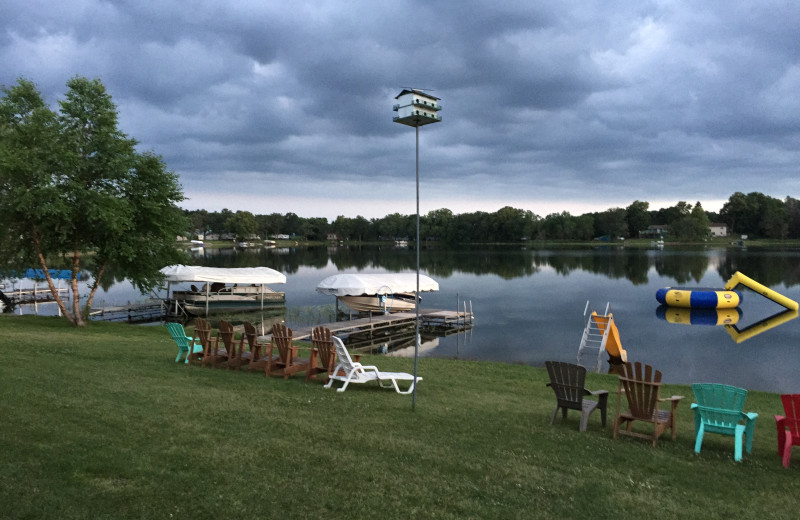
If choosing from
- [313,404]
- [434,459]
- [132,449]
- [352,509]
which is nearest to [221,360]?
[313,404]

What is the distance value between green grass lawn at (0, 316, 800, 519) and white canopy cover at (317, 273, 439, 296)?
2208cm

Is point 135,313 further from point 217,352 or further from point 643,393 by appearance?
point 643,393

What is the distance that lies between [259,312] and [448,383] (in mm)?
24989

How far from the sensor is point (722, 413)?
6.52 meters

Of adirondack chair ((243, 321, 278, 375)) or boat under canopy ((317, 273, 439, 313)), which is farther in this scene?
boat under canopy ((317, 273, 439, 313))

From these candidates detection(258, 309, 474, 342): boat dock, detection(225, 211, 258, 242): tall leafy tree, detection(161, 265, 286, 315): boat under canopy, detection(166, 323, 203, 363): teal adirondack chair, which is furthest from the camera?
detection(225, 211, 258, 242): tall leafy tree

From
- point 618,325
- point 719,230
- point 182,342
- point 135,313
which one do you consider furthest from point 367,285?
point 719,230

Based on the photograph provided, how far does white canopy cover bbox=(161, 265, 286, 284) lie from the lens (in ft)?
106

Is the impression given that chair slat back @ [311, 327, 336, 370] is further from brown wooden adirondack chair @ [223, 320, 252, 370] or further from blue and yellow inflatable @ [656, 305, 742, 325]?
blue and yellow inflatable @ [656, 305, 742, 325]

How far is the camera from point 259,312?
1355 inches

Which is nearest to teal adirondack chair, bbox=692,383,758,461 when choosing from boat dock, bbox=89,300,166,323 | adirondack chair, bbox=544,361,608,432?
adirondack chair, bbox=544,361,608,432

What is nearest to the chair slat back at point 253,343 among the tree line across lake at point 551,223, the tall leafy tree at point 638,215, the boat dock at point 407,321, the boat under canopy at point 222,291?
the boat dock at point 407,321

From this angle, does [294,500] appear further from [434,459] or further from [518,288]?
[518,288]

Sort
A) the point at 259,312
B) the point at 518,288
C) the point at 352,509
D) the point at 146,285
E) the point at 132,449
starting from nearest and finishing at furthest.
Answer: the point at 352,509 → the point at 132,449 → the point at 146,285 → the point at 259,312 → the point at 518,288
